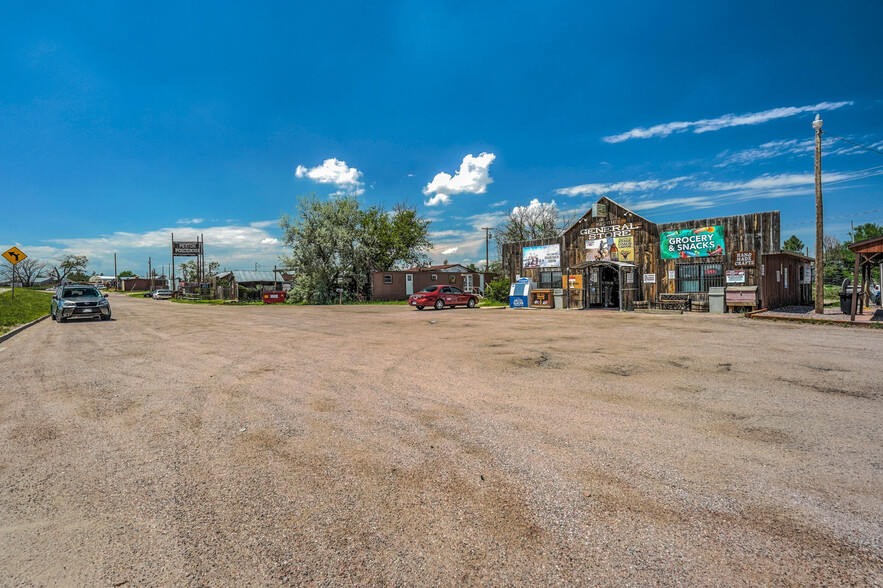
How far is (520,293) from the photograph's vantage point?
1045 inches

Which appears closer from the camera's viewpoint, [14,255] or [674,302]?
[14,255]

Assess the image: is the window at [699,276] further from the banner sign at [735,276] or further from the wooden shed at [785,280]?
the wooden shed at [785,280]

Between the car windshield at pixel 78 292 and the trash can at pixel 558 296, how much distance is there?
931 inches

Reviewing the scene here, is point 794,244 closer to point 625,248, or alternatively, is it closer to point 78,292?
point 625,248

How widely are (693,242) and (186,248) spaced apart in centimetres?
6044

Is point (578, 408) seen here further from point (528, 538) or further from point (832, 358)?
point (832, 358)

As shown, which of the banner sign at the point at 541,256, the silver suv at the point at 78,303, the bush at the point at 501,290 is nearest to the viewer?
the silver suv at the point at 78,303

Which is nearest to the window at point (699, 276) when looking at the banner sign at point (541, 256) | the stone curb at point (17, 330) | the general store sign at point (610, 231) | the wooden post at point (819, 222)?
the general store sign at point (610, 231)

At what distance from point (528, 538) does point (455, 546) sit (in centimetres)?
44

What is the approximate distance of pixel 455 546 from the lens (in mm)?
2439

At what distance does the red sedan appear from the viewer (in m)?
26.0

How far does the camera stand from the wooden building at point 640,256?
20.0 meters

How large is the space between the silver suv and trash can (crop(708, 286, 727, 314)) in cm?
2792

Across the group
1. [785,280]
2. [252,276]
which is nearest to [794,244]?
[785,280]
